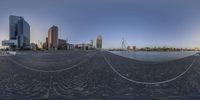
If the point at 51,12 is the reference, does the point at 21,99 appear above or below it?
below

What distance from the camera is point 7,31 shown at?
1170 cm

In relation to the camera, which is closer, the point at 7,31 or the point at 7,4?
the point at 7,4

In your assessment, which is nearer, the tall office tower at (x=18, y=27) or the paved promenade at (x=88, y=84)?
the paved promenade at (x=88, y=84)

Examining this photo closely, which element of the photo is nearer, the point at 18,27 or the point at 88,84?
the point at 88,84

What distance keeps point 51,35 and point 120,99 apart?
8.04 m

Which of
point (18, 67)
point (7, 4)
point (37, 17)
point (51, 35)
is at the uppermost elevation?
point (7, 4)

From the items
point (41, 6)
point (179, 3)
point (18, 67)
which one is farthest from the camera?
point (18, 67)

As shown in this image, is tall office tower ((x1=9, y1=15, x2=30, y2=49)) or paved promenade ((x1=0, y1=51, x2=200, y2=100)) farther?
tall office tower ((x1=9, y1=15, x2=30, y2=49))

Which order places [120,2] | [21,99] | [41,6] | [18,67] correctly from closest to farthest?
[21,99]
[41,6]
[120,2]
[18,67]

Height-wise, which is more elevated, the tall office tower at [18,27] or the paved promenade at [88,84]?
the tall office tower at [18,27]

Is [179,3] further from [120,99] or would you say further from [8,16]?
[120,99]

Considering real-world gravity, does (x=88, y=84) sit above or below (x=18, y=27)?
below

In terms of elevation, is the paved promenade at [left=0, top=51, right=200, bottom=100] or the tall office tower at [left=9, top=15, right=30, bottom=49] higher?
the tall office tower at [left=9, top=15, right=30, bottom=49]

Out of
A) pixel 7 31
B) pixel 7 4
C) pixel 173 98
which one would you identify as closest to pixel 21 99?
pixel 173 98
